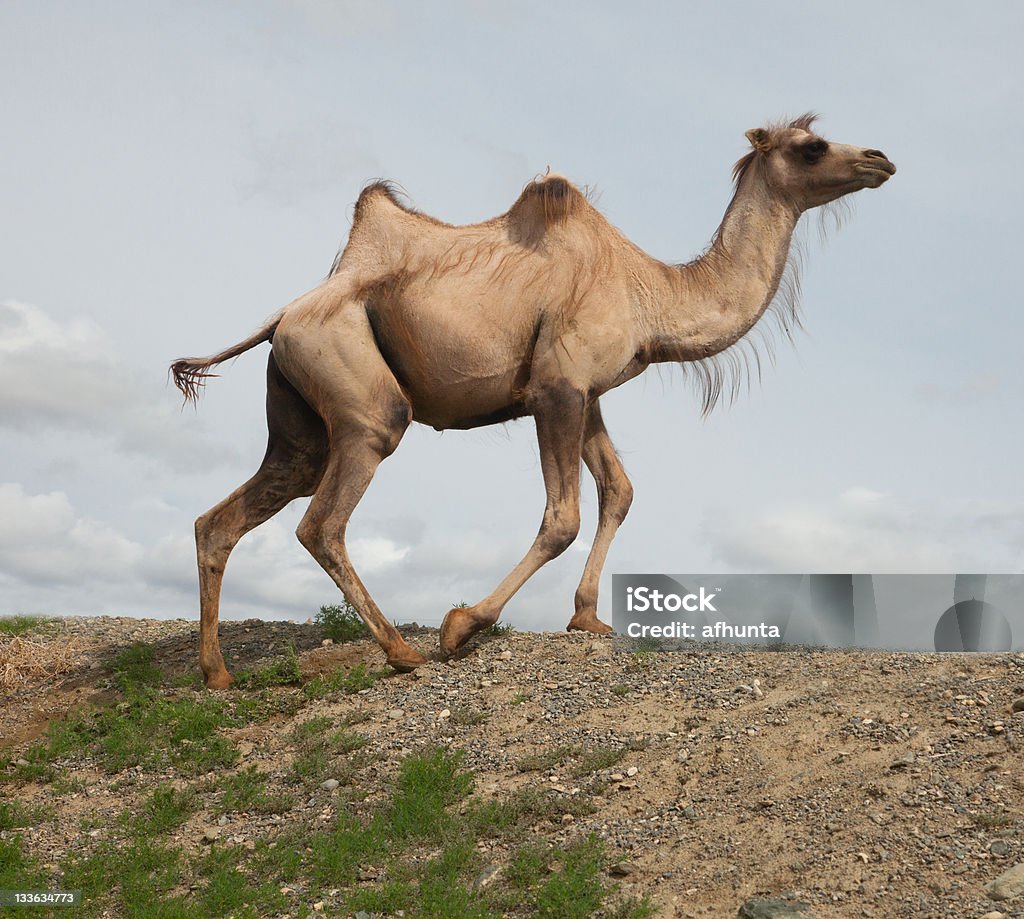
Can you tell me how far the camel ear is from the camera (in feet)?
35.8

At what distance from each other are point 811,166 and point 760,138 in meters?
0.53

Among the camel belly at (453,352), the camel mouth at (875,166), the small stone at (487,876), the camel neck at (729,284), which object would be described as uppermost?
the camel mouth at (875,166)

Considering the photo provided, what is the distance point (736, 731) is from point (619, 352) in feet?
11.4

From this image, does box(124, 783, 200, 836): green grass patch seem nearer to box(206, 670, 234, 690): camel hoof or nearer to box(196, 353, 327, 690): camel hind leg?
box(206, 670, 234, 690): camel hoof

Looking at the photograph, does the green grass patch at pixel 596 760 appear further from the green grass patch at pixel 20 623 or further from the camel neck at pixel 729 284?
the green grass patch at pixel 20 623

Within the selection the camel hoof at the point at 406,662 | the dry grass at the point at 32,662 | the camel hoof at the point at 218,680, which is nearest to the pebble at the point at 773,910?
the camel hoof at the point at 406,662

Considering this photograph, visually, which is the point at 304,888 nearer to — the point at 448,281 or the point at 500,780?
the point at 500,780

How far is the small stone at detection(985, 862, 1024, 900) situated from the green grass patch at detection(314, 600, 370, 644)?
21.7ft

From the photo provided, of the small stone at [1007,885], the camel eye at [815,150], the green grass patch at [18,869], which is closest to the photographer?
the small stone at [1007,885]

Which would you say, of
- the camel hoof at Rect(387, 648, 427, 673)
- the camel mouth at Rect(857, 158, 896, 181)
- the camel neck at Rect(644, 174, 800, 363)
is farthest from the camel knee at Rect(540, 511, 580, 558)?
the camel mouth at Rect(857, 158, 896, 181)

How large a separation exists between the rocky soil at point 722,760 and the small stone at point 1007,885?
1.6 inches

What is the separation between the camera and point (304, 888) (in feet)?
23.8

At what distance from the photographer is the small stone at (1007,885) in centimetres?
585

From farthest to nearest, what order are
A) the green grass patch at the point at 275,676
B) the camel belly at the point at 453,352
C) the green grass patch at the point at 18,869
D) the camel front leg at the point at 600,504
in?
the camel front leg at the point at 600,504 → the green grass patch at the point at 275,676 → the camel belly at the point at 453,352 → the green grass patch at the point at 18,869
